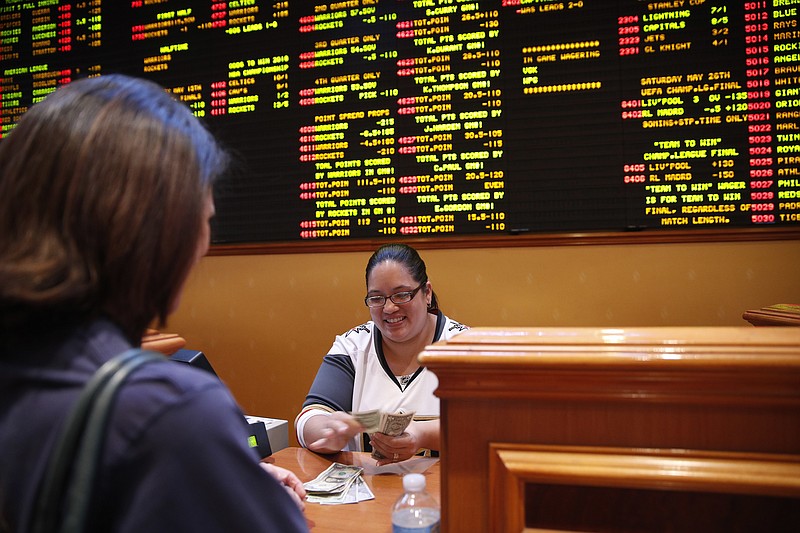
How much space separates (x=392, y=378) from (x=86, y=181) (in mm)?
1771

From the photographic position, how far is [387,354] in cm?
235

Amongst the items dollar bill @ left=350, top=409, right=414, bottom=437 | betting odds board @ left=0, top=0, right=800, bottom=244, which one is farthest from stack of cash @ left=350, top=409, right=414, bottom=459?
betting odds board @ left=0, top=0, right=800, bottom=244

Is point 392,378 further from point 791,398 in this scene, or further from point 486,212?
point 791,398

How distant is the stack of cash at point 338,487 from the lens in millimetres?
1469

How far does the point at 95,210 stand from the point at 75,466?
0.25 metres

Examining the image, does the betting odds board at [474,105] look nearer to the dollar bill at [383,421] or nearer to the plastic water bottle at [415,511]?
the dollar bill at [383,421]

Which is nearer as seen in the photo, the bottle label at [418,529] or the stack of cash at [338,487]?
the bottle label at [418,529]

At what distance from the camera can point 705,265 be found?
2562 mm

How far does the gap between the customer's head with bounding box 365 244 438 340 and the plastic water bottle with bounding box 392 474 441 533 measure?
3.81 ft

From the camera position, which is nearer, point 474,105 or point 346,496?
point 346,496

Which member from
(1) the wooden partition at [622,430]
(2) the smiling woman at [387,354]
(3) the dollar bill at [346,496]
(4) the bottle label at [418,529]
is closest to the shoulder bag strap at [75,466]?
(1) the wooden partition at [622,430]

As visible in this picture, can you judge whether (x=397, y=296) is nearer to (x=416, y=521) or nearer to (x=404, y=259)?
(x=404, y=259)

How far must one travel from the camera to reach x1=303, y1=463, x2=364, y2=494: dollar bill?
59.6 inches

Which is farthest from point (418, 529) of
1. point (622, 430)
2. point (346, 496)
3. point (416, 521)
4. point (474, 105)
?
point (474, 105)
